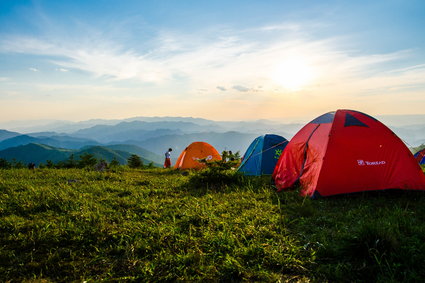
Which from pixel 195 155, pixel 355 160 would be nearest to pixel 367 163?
pixel 355 160

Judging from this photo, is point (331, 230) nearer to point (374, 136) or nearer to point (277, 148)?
point (374, 136)

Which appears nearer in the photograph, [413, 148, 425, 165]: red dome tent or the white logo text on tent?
the white logo text on tent

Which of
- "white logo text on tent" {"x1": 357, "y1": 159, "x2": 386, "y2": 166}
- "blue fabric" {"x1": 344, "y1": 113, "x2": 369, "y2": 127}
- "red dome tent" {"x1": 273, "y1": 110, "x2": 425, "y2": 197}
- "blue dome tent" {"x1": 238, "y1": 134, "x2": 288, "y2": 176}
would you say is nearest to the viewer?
"red dome tent" {"x1": 273, "y1": 110, "x2": 425, "y2": 197}

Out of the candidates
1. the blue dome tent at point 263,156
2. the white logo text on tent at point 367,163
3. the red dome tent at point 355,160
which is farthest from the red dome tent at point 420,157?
the white logo text on tent at point 367,163

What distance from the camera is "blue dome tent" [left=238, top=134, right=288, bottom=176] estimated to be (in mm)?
13117

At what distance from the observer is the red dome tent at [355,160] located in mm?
7090

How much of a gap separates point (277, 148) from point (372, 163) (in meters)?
6.39

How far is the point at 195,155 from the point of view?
18734 mm

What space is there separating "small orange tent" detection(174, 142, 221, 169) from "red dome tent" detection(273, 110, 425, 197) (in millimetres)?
10993

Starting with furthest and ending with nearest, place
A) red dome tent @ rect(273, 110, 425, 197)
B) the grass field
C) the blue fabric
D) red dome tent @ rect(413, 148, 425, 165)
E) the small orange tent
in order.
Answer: red dome tent @ rect(413, 148, 425, 165) < the small orange tent < the blue fabric < red dome tent @ rect(273, 110, 425, 197) < the grass field

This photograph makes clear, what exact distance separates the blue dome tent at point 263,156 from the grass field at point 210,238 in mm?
6001

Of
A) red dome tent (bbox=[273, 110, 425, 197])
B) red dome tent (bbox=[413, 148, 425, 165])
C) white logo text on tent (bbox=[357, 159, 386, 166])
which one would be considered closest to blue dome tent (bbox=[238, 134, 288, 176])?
red dome tent (bbox=[273, 110, 425, 197])

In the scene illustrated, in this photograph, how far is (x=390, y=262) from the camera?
3508 millimetres

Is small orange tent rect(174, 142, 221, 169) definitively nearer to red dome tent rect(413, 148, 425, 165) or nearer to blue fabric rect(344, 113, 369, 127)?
blue fabric rect(344, 113, 369, 127)
